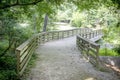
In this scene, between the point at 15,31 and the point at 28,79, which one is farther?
the point at 15,31

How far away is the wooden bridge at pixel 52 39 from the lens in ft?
19.0

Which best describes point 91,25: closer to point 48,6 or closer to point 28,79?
point 48,6

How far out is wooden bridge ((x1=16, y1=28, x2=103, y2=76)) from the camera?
579 centimetres

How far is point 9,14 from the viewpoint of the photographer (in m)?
7.32

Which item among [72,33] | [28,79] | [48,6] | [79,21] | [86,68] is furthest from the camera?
[79,21]

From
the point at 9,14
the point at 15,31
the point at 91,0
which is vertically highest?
the point at 91,0

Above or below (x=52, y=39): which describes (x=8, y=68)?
above

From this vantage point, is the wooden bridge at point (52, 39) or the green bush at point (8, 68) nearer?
the green bush at point (8, 68)

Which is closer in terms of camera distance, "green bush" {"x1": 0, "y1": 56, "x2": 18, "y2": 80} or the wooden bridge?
"green bush" {"x1": 0, "y1": 56, "x2": 18, "y2": 80}

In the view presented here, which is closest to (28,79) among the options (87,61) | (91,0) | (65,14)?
(87,61)

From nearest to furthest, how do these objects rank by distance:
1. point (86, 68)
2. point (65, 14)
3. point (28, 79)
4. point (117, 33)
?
point (28, 79) → point (86, 68) → point (117, 33) → point (65, 14)

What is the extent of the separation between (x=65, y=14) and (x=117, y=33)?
33185 millimetres

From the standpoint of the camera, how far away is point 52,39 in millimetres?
16547

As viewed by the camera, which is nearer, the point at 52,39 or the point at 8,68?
the point at 8,68
